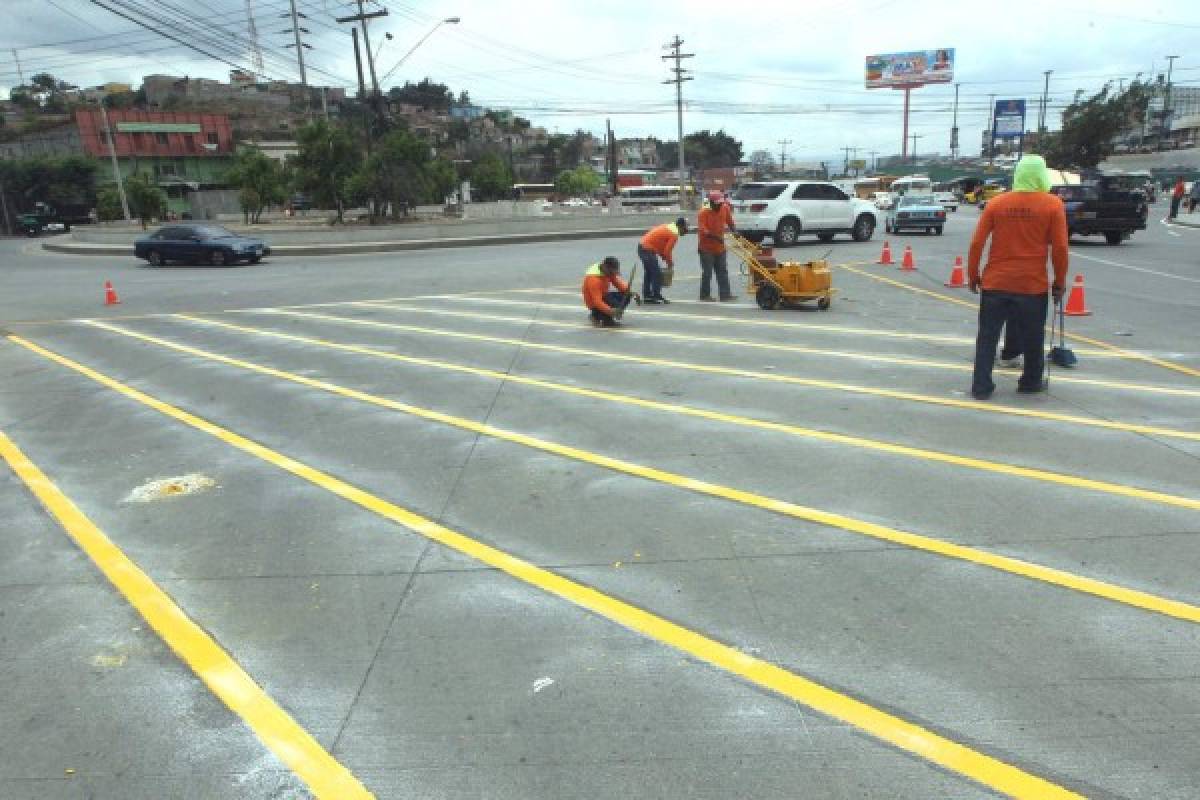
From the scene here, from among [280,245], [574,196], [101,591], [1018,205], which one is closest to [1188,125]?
[574,196]

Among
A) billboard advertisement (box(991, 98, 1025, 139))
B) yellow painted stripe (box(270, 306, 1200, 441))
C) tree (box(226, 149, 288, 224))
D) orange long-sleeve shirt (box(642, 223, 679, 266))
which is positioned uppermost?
billboard advertisement (box(991, 98, 1025, 139))

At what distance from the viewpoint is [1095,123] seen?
75.1 metres

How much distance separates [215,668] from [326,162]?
39.3 meters

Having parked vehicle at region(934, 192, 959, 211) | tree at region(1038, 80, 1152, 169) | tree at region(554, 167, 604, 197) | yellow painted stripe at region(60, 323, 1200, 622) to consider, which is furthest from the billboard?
yellow painted stripe at region(60, 323, 1200, 622)

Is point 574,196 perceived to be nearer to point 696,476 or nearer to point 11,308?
point 11,308

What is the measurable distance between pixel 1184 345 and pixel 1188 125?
126m

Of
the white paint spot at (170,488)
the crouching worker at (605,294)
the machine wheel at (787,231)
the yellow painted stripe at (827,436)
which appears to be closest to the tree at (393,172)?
the machine wheel at (787,231)

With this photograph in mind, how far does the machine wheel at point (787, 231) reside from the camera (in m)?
23.2

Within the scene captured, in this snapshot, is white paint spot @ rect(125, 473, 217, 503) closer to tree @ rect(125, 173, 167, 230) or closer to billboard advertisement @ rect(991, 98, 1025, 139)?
tree @ rect(125, 173, 167, 230)

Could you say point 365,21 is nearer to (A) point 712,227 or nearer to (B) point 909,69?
(A) point 712,227

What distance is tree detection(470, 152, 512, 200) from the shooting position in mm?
94312

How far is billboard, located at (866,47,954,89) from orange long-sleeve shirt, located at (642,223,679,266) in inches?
4146

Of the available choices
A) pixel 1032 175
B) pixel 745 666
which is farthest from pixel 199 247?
pixel 745 666

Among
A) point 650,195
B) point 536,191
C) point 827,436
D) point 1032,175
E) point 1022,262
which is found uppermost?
point 1032,175
